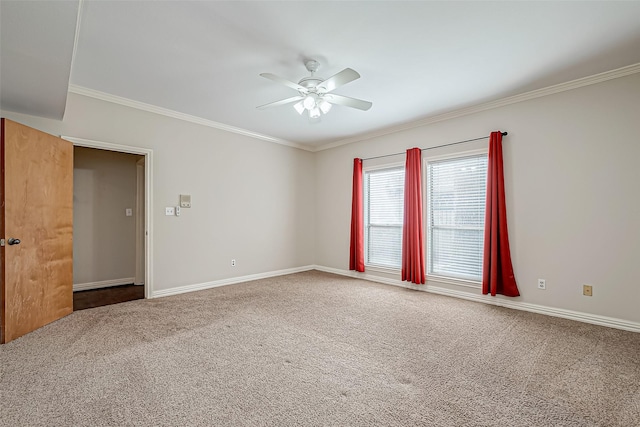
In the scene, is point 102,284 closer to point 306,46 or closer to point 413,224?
point 306,46

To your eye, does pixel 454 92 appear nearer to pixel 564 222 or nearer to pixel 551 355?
pixel 564 222

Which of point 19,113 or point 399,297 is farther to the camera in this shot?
point 399,297

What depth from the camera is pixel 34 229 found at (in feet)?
9.91

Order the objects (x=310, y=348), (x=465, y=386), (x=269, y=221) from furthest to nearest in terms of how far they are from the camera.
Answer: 1. (x=269, y=221)
2. (x=310, y=348)
3. (x=465, y=386)

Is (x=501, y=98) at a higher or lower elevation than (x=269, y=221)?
higher

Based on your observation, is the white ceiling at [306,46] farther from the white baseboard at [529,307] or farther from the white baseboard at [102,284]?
the white baseboard at [102,284]

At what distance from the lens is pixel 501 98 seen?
3832 millimetres

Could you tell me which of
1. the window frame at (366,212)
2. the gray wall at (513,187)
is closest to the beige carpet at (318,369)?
the gray wall at (513,187)

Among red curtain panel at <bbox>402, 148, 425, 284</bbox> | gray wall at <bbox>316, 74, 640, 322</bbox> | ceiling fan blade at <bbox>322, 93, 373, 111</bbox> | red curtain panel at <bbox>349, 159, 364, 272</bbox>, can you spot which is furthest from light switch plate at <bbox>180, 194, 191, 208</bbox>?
gray wall at <bbox>316, 74, 640, 322</bbox>

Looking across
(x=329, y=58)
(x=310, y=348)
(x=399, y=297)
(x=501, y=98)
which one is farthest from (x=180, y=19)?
(x=399, y=297)

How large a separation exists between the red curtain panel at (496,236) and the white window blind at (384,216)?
4.84 ft

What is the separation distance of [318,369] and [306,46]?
279cm

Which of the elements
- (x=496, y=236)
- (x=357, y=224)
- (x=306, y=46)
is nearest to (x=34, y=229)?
(x=306, y=46)

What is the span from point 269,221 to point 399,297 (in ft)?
9.17
